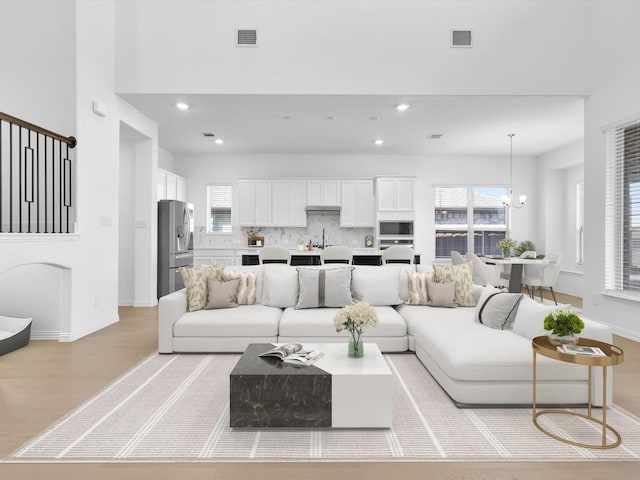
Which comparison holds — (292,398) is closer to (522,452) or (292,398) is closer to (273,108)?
(522,452)

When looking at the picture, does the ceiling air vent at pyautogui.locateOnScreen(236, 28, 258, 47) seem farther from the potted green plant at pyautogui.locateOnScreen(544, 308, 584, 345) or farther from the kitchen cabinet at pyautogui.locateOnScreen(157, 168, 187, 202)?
the potted green plant at pyautogui.locateOnScreen(544, 308, 584, 345)

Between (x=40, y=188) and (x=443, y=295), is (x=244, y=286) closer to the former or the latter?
(x=443, y=295)

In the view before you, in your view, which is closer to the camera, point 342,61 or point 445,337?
point 445,337

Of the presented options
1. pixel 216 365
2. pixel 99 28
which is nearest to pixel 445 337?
pixel 216 365

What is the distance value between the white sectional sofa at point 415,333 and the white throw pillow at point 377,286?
11 millimetres

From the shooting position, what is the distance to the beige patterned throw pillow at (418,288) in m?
4.06

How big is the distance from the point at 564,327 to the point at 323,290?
7.39 ft

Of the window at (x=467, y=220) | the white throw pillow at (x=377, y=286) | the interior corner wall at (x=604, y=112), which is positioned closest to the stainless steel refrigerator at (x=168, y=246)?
the white throw pillow at (x=377, y=286)

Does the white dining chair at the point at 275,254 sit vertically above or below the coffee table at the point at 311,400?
above

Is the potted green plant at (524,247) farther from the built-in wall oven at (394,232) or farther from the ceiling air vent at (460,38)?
the ceiling air vent at (460,38)

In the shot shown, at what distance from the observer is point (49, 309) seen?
13.8ft

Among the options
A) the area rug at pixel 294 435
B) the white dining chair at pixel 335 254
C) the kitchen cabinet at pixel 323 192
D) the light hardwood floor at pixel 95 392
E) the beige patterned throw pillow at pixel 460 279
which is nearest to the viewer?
the light hardwood floor at pixel 95 392

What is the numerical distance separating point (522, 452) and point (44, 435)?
2.69 meters

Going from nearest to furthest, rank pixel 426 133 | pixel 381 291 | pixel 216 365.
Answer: pixel 216 365
pixel 381 291
pixel 426 133
